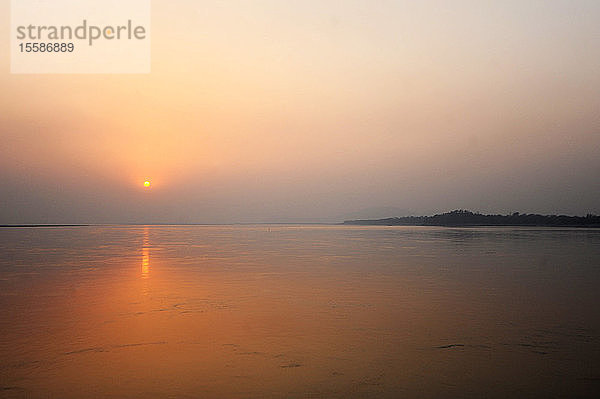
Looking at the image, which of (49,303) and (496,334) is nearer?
(496,334)

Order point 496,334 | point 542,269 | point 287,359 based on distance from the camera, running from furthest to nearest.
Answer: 1. point 542,269
2. point 496,334
3. point 287,359

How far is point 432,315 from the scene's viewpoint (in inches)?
438

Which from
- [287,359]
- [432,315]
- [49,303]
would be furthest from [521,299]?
[49,303]

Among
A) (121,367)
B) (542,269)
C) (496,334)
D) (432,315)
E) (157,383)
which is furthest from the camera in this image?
(542,269)

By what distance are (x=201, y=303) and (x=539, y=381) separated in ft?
26.3

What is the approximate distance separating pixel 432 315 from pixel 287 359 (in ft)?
15.1

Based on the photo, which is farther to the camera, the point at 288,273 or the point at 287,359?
the point at 288,273

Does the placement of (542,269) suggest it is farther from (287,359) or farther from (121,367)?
(121,367)

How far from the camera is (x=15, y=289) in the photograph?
14734mm

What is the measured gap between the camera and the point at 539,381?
21.9ft

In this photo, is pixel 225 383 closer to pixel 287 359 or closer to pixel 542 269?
pixel 287 359

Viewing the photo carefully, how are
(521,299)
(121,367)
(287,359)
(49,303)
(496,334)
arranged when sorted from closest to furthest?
(121,367), (287,359), (496,334), (49,303), (521,299)

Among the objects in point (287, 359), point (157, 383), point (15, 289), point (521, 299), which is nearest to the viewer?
point (157, 383)

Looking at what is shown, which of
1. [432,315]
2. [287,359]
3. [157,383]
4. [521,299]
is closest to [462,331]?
[432,315]
